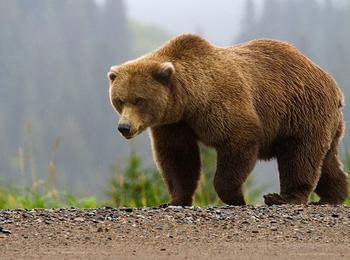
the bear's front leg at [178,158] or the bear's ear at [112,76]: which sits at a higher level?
the bear's ear at [112,76]

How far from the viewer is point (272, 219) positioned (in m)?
6.09

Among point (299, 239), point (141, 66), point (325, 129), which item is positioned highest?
point (141, 66)

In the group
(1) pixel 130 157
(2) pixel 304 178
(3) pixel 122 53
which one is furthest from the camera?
(3) pixel 122 53

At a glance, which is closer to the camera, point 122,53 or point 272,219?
point 272,219

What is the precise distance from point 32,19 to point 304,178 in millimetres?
122631

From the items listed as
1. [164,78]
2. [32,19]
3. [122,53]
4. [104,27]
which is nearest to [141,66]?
[164,78]

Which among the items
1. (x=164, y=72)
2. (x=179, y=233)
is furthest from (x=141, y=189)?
(x=179, y=233)

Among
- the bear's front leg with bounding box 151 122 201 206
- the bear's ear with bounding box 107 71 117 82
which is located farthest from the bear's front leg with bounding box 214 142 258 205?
the bear's ear with bounding box 107 71 117 82

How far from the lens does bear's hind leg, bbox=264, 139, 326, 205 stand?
787 cm

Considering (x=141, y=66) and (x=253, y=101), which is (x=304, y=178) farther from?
(x=141, y=66)

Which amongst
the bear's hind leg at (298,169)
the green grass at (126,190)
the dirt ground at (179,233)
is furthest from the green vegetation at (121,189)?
the dirt ground at (179,233)

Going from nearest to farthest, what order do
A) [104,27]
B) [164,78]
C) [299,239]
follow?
[299,239] < [164,78] < [104,27]

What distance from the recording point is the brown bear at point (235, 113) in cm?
728

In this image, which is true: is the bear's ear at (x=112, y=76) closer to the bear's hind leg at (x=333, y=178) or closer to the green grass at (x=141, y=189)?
the green grass at (x=141, y=189)
